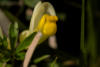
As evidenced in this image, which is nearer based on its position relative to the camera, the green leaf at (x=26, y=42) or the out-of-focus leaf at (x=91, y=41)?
the green leaf at (x=26, y=42)

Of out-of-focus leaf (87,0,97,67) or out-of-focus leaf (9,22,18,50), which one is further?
out-of-focus leaf (87,0,97,67)

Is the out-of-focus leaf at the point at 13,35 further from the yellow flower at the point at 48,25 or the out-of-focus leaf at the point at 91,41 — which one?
the out-of-focus leaf at the point at 91,41

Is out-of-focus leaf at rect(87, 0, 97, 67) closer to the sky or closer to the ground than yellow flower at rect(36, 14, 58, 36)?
closer to the ground

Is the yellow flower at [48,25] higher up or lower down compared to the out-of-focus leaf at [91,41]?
higher up

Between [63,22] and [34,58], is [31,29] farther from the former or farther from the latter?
[63,22]

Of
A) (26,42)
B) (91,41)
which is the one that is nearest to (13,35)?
(26,42)

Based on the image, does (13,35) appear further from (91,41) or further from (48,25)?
(91,41)

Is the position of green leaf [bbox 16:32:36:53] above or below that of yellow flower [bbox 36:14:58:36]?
below

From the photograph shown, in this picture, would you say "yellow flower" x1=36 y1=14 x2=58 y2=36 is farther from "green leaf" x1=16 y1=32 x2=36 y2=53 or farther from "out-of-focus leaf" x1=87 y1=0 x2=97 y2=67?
"out-of-focus leaf" x1=87 y1=0 x2=97 y2=67

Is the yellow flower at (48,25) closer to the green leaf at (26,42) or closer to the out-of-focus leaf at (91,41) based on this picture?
the green leaf at (26,42)

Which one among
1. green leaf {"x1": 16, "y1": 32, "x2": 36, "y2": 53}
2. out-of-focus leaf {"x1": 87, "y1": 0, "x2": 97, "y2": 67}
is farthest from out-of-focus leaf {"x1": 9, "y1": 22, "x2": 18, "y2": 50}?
out-of-focus leaf {"x1": 87, "y1": 0, "x2": 97, "y2": 67}

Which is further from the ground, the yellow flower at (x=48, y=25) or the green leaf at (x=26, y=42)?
the yellow flower at (x=48, y=25)

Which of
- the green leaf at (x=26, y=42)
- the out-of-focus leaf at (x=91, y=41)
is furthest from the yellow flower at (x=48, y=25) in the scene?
the out-of-focus leaf at (x=91, y=41)
